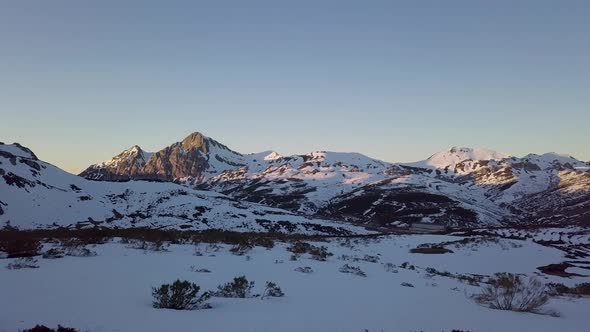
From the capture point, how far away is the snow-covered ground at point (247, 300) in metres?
10.3

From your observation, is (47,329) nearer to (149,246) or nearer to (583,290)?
(149,246)

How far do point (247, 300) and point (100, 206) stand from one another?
67.5m

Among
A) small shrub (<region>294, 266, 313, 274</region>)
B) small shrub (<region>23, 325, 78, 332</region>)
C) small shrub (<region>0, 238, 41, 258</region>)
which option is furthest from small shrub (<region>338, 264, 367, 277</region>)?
small shrub (<region>23, 325, 78, 332</region>)

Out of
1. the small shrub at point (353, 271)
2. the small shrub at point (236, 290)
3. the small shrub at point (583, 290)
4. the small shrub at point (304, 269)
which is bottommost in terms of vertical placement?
the small shrub at point (583, 290)

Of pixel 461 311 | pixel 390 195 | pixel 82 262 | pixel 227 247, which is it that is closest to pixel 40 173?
pixel 227 247

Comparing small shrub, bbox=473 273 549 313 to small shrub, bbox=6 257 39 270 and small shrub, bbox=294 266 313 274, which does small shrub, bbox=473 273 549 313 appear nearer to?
small shrub, bbox=294 266 313 274

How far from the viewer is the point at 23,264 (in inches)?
634

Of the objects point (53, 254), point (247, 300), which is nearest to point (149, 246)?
point (53, 254)

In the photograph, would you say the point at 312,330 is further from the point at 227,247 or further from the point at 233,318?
the point at 227,247

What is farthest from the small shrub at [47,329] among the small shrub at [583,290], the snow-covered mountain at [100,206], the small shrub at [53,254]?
the snow-covered mountain at [100,206]

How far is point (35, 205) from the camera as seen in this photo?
64062 millimetres

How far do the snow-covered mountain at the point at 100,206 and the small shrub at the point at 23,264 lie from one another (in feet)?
142

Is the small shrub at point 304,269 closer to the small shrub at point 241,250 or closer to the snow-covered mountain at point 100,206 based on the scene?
the small shrub at point 241,250

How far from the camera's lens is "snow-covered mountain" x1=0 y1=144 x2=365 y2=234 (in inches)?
2462
